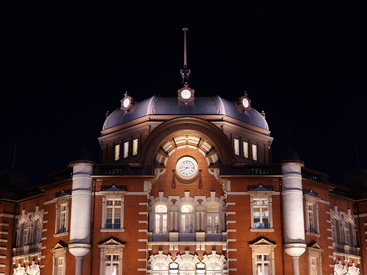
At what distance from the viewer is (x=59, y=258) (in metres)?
46.2

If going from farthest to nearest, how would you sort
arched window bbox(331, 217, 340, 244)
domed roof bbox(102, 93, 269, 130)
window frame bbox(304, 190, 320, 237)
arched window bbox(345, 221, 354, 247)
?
arched window bbox(345, 221, 354, 247), domed roof bbox(102, 93, 269, 130), arched window bbox(331, 217, 340, 244), window frame bbox(304, 190, 320, 237)

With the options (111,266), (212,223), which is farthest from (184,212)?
(111,266)

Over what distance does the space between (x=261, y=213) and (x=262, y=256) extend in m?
3.23

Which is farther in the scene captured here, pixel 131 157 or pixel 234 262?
pixel 131 157

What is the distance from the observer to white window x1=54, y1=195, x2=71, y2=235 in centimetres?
4647

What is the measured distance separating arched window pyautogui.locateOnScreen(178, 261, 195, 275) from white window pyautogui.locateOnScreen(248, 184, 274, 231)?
18.7ft

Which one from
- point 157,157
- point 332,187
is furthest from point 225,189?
point 332,187

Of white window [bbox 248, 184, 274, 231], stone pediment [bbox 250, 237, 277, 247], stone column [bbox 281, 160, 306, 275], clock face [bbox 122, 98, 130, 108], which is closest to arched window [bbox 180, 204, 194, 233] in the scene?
white window [bbox 248, 184, 274, 231]

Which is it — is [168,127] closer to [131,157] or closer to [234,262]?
[131,157]

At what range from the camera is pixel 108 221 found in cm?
4531

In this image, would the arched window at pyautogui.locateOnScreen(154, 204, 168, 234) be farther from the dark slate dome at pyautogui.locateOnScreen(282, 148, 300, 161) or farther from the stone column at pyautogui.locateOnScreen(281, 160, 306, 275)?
the dark slate dome at pyautogui.locateOnScreen(282, 148, 300, 161)

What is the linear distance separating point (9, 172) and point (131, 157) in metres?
12.3

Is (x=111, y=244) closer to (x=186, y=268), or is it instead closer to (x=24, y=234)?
(x=186, y=268)

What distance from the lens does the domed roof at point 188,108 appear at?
5188cm
